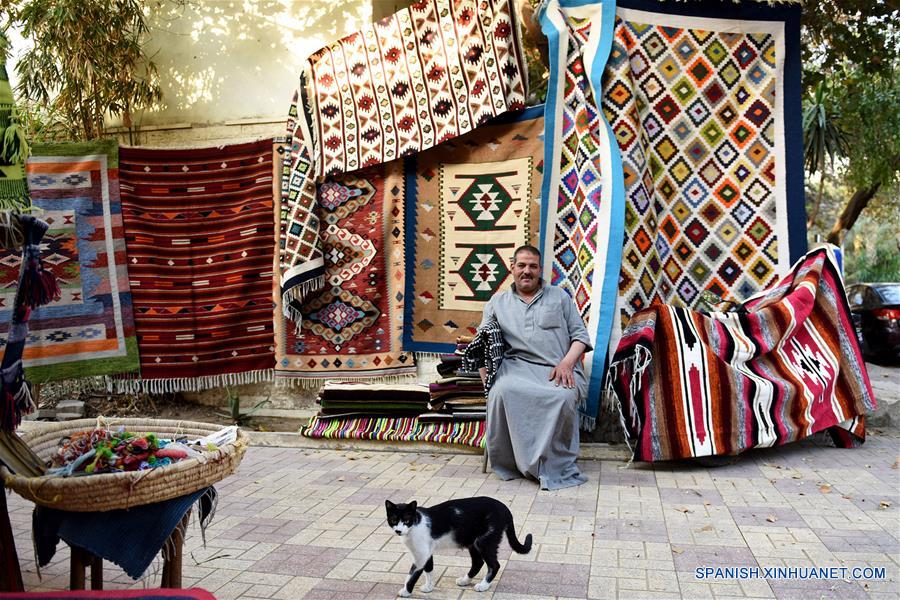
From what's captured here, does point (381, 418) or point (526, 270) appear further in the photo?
point (381, 418)

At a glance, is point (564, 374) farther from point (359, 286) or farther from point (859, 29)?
point (859, 29)

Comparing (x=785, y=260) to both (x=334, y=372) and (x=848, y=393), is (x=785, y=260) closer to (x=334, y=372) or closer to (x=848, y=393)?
(x=848, y=393)

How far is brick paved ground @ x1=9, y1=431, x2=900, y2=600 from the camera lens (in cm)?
279

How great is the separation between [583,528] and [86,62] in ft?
17.5

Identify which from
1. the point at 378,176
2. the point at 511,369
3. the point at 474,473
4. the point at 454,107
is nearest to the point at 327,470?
the point at 474,473

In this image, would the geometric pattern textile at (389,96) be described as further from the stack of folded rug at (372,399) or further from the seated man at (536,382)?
the seated man at (536,382)

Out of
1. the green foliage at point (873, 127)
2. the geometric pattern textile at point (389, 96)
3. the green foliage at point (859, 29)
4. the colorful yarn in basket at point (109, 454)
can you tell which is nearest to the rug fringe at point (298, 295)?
the geometric pattern textile at point (389, 96)

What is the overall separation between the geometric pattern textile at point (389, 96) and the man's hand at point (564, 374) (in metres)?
1.85

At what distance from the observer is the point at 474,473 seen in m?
4.59

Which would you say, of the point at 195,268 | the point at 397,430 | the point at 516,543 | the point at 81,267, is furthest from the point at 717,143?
the point at 81,267

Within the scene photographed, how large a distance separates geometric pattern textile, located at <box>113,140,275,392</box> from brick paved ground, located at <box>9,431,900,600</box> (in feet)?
4.60

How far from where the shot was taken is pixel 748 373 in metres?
4.78

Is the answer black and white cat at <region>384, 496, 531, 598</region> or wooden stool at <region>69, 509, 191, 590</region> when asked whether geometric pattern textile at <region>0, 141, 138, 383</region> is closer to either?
wooden stool at <region>69, 509, 191, 590</region>

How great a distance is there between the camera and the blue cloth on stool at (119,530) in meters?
2.20
